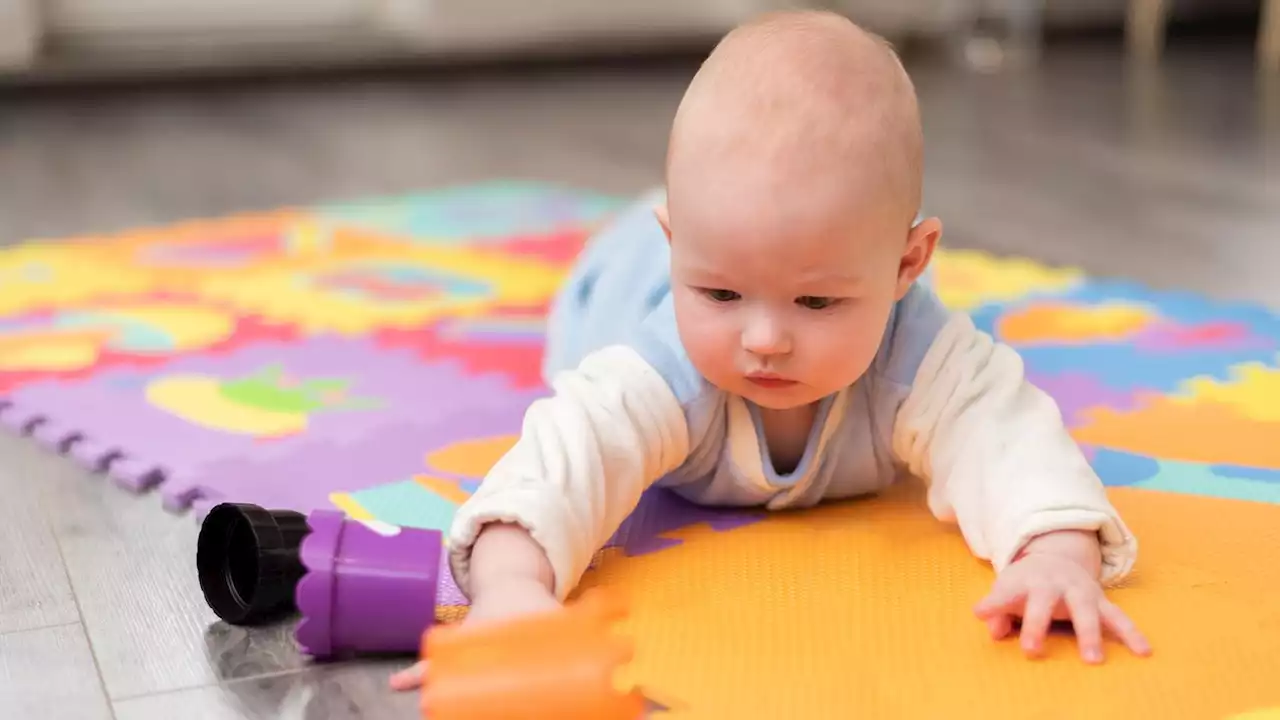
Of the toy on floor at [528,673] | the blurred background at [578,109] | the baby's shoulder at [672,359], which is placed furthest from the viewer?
the blurred background at [578,109]

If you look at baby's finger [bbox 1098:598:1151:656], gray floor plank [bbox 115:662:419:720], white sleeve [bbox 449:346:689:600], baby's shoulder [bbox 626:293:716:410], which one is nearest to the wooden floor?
gray floor plank [bbox 115:662:419:720]

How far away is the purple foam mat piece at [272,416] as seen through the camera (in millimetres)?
990

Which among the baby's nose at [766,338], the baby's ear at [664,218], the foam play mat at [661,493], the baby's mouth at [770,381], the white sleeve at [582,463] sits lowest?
the foam play mat at [661,493]

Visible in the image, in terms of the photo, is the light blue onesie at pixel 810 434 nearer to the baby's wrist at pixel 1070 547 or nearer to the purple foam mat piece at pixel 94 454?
the baby's wrist at pixel 1070 547

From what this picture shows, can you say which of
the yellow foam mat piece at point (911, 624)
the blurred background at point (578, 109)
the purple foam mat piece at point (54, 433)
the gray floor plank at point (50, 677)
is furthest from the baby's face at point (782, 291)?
the blurred background at point (578, 109)

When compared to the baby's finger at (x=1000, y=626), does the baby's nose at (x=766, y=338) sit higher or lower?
higher

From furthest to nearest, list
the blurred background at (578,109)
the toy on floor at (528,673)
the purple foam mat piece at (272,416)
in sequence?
the blurred background at (578,109)
the purple foam mat piece at (272,416)
the toy on floor at (528,673)

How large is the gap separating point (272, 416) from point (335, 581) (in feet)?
1.35

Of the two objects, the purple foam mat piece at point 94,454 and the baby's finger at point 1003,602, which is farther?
the purple foam mat piece at point 94,454

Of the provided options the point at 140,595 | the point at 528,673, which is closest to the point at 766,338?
the point at 528,673

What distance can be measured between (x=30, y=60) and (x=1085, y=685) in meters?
2.50

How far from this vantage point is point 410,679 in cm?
72

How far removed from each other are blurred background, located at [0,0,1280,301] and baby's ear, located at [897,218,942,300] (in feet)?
2.50

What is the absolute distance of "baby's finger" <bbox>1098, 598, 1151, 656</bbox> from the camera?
73 centimetres
